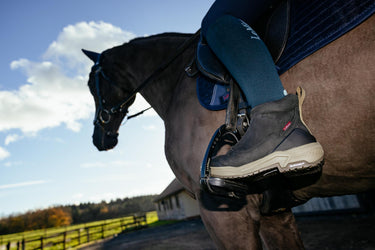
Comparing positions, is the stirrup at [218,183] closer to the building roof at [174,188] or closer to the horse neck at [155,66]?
the horse neck at [155,66]

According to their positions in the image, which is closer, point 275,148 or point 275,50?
point 275,148

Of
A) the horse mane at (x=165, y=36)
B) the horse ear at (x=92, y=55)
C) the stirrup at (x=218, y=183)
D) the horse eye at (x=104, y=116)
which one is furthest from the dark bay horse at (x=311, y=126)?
the horse ear at (x=92, y=55)

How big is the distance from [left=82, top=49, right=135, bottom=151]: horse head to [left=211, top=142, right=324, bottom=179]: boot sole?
212 cm

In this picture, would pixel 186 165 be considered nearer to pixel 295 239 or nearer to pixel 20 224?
pixel 295 239

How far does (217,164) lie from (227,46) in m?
0.76

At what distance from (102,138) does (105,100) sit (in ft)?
1.83

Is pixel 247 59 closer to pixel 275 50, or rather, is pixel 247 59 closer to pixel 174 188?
pixel 275 50

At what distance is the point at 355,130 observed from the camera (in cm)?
111

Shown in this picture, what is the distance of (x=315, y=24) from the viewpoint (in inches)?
48.8

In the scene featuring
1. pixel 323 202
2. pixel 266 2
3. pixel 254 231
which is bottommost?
pixel 323 202

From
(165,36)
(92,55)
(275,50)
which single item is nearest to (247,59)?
(275,50)

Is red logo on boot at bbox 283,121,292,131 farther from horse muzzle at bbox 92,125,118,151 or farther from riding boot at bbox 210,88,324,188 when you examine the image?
horse muzzle at bbox 92,125,118,151

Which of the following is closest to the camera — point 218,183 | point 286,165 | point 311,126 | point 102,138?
point 286,165

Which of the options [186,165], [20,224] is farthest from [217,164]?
[20,224]
